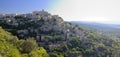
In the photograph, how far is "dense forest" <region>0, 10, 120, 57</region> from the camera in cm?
5647

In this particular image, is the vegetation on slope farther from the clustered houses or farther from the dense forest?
the clustered houses

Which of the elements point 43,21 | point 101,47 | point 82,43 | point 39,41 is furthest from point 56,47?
point 43,21

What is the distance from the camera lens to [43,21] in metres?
93.2

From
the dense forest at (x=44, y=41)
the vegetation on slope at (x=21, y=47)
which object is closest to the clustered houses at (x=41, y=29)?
the dense forest at (x=44, y=41)

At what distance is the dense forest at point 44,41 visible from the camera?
185 ft

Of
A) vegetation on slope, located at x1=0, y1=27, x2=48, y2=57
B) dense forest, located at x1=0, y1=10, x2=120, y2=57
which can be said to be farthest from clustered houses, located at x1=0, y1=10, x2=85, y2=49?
vegetation on slope, located at x1=0, y1=27, x2=48, y2=57

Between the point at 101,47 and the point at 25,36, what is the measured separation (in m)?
23.1

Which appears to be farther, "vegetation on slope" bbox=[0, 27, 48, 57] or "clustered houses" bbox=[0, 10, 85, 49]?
"clustered houses" bbox=[0, 10, 85, 49]

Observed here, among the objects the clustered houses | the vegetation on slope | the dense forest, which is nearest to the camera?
the vegetation on slope

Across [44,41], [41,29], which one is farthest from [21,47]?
[41,29]

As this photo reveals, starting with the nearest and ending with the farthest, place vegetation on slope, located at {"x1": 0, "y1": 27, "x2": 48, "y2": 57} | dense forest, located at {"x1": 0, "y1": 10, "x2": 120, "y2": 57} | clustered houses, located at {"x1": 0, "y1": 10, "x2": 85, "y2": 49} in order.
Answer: vegetation on slope, located at {"x1": 0, "y1": 27, "x2": 48, "y2": 57}
dense forest, located at {"x1": 0, "y1": 10, "x2": 120, "y2": 57}
clustered houses, located at {"x1": 0, "y1": 10, "x2": 85, "y2": 49}

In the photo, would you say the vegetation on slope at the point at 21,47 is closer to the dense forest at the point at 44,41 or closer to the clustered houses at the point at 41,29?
the dense forest at the point at 44,41

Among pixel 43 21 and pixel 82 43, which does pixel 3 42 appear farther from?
pixel 43 21

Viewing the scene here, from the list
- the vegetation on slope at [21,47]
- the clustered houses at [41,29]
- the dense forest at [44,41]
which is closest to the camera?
the vegetation on slope at [21,47]
